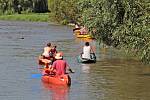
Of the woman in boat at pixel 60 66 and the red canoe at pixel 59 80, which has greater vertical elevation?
the woman in boat at pixel 60 66

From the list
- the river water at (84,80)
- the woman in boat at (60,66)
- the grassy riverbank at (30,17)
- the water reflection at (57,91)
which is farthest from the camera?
the grassy riverbank at (30,17)

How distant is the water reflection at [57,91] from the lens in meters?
21.2

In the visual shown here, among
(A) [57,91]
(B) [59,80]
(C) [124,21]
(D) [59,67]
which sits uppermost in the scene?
(C) [124,21]

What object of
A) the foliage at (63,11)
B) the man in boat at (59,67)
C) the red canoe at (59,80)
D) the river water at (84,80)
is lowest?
the river water at (84,80)

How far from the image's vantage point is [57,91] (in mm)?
22750

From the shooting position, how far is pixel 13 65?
31781mm

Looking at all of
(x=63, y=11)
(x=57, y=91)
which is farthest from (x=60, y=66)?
(x=63, y=11)

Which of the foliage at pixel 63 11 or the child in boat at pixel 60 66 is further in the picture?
the foliage at pixel 63 11

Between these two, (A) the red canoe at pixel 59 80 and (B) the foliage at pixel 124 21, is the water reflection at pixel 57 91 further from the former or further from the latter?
(B) the foliage at pixel 124 21

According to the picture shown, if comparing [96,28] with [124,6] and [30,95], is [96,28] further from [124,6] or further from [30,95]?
[30,95]

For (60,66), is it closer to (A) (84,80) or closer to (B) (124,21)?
(A) (84,80)

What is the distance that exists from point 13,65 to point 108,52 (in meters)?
11.5

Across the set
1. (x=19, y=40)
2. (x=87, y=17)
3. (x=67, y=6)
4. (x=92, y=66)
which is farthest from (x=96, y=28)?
(x=67, y=6)

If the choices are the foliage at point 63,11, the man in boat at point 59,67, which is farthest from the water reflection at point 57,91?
the foliage at point 63,11
